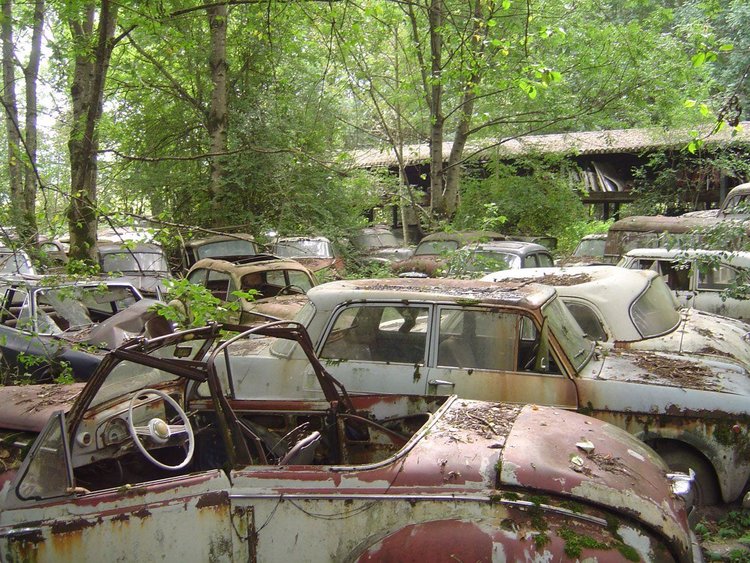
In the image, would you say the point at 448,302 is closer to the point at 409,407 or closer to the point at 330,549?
the point at 409,407

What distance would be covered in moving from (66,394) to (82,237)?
437cm

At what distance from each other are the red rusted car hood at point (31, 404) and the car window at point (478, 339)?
2.66 metres

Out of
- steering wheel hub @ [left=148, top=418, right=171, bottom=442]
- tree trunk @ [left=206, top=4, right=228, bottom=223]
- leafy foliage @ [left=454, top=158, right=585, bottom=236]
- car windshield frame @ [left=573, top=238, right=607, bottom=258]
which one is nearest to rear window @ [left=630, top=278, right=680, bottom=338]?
steering wheel hub @ [left=148, top=418, right=171, bottom=442]

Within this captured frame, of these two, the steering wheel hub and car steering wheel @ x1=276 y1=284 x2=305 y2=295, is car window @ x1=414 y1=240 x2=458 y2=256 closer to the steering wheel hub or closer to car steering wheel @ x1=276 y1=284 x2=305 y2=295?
car steering wheel @ x1=276 y1=284 x2=305 y2=295

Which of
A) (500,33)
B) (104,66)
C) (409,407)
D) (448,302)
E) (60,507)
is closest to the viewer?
(60,507)

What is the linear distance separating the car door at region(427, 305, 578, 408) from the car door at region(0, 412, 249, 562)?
7.30ft

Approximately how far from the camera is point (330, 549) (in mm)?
2934

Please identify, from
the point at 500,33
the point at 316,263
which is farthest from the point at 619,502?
the point at 500,33

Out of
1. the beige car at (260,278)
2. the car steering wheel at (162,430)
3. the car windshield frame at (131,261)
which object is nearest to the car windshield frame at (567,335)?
the car steering wheel at (162,430)

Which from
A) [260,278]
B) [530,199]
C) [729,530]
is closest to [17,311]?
[260,278]

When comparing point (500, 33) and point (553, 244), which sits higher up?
point (500, 33)

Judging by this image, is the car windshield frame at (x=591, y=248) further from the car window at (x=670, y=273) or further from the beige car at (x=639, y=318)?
the beige car at (x=639, y=318)

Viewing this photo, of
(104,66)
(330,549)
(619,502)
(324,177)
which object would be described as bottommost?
(330,549)

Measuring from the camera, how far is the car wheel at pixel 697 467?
15.5 feet
